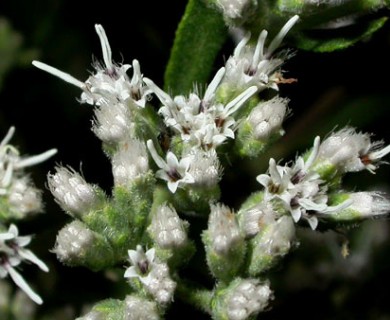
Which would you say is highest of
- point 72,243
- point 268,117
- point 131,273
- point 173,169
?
point 268,117

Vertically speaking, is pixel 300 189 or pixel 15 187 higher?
pixel 300 189

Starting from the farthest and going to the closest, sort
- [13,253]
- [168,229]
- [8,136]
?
[8,136] → [13,253] → [168,229]

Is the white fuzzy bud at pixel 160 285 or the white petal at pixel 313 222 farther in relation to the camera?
the white petal at pixel 313 222

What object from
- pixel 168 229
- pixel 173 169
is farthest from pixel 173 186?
pixel 168 229

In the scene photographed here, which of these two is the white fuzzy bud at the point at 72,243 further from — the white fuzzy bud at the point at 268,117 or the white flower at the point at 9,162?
the white fuzzy bud at the point at 268,117

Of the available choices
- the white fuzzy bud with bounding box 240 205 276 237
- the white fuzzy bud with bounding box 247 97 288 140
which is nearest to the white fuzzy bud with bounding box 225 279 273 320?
the white fuzzy bud with bounding box 240 205 276 237

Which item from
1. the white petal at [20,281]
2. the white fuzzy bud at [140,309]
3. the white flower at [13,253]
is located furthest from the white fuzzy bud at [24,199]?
the white fuzzy bud at [140,309]

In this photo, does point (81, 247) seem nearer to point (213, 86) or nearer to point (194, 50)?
point (213, 86)
